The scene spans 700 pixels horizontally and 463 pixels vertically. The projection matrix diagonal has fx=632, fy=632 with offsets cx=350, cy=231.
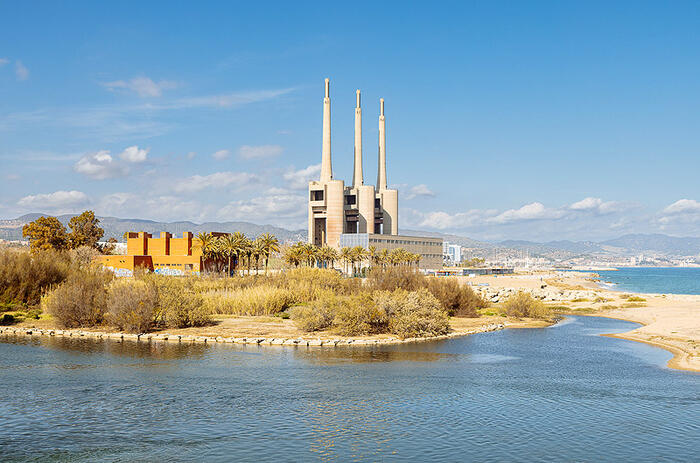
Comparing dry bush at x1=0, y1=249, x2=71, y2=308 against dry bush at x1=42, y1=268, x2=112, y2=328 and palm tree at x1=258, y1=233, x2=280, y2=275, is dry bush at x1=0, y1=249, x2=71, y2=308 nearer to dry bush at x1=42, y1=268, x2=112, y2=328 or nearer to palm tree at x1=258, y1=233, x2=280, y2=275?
dry bush at x1=42, y1=268, x2=112, y2=328

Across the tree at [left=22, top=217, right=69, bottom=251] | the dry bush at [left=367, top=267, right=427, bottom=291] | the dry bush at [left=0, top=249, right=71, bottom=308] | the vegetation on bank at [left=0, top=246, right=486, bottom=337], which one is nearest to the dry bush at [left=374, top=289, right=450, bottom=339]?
the vegetation on bank at [left=0, top=246, right=486, bottom=337]

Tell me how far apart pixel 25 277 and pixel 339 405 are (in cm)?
4876

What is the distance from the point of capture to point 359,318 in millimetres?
48469

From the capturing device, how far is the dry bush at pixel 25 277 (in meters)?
61.4

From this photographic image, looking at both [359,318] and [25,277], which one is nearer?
[359,318]

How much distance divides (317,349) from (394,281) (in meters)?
26.4

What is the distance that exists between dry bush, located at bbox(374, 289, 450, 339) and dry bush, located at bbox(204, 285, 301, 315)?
50.1 ft

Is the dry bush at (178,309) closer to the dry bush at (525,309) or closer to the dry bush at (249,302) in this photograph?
the dry bush at (249,302)

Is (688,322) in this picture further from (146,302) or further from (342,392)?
(146,302)

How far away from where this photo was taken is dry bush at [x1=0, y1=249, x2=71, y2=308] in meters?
61.4

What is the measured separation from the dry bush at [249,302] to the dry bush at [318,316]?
11.1 m

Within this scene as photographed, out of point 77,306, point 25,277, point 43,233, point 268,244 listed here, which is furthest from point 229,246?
point 77,306

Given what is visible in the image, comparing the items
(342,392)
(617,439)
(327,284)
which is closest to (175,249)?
(327,284)

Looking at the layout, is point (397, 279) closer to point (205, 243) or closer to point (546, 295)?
point (546, 295)
